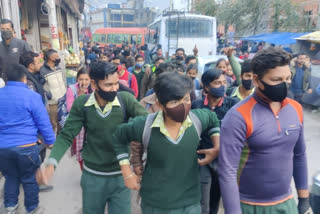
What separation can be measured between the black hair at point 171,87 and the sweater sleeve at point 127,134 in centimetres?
22

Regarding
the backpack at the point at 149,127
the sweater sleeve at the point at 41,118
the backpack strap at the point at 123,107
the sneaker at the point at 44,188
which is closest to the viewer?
the backpack at the point at 149,127

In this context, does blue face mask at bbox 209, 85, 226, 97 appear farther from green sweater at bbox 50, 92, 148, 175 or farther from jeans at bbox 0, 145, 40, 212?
jeans at bbox 0, 145, 40, 212

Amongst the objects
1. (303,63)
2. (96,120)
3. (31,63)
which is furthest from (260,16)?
(96,120)

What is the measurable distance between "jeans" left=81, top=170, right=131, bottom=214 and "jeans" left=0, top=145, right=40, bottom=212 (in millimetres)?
1011

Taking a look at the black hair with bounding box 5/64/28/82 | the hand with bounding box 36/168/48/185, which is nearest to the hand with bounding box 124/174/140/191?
the hand with bounding box 36/168/48/185

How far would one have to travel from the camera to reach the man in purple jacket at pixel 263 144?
5.62 feet

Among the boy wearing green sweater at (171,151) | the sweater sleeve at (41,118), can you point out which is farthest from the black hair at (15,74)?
the boy wearing green sweater at (171,151)

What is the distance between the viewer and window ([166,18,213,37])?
1565 centimetres

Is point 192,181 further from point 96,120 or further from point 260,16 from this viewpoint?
point 260,16

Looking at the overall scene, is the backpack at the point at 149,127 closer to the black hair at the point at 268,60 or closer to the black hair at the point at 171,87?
the black hair at the point at 171,87

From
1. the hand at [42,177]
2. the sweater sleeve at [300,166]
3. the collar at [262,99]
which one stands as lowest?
the hand at [42,177]

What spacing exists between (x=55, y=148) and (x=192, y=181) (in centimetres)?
112

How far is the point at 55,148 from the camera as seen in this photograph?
7.77 ft

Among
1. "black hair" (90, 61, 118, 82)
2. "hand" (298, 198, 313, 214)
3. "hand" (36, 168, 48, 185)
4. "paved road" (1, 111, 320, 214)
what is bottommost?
"paved road" (1, 111, 320, 214)
